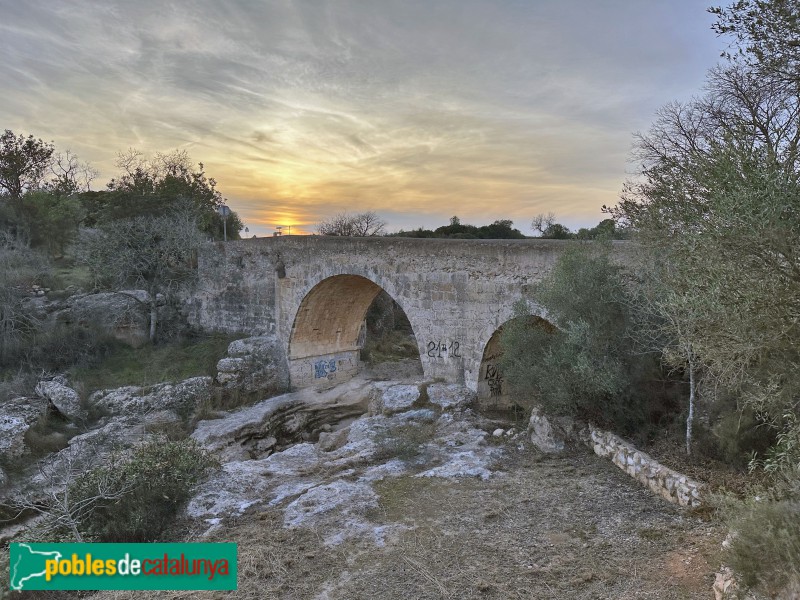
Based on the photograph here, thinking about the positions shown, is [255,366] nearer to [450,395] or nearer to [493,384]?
[450,395]

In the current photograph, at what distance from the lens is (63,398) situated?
1381cm

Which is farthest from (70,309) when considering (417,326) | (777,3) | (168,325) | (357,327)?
(777,3)

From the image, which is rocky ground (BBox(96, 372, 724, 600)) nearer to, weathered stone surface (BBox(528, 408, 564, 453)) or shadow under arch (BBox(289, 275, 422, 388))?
weathered stone surface (BBox(528, 408, 564, 453))

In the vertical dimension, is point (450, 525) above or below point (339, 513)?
above

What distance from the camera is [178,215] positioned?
2080cm

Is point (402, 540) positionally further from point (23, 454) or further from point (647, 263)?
point (23, 454)

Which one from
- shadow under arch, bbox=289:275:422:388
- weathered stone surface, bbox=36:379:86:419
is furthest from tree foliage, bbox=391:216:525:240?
weathered stone surface, bbox=36:379:86:419

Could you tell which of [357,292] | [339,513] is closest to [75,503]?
[339,513]

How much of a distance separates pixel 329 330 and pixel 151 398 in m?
6.07

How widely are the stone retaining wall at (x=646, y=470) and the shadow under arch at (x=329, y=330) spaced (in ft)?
30.6

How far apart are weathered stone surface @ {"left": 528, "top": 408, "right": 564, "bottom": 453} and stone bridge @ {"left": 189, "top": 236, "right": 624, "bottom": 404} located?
280 cm

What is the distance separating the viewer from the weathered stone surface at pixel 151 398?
564 inches

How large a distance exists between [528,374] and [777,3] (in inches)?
236

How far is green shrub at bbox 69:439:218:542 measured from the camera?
7.01 meters
